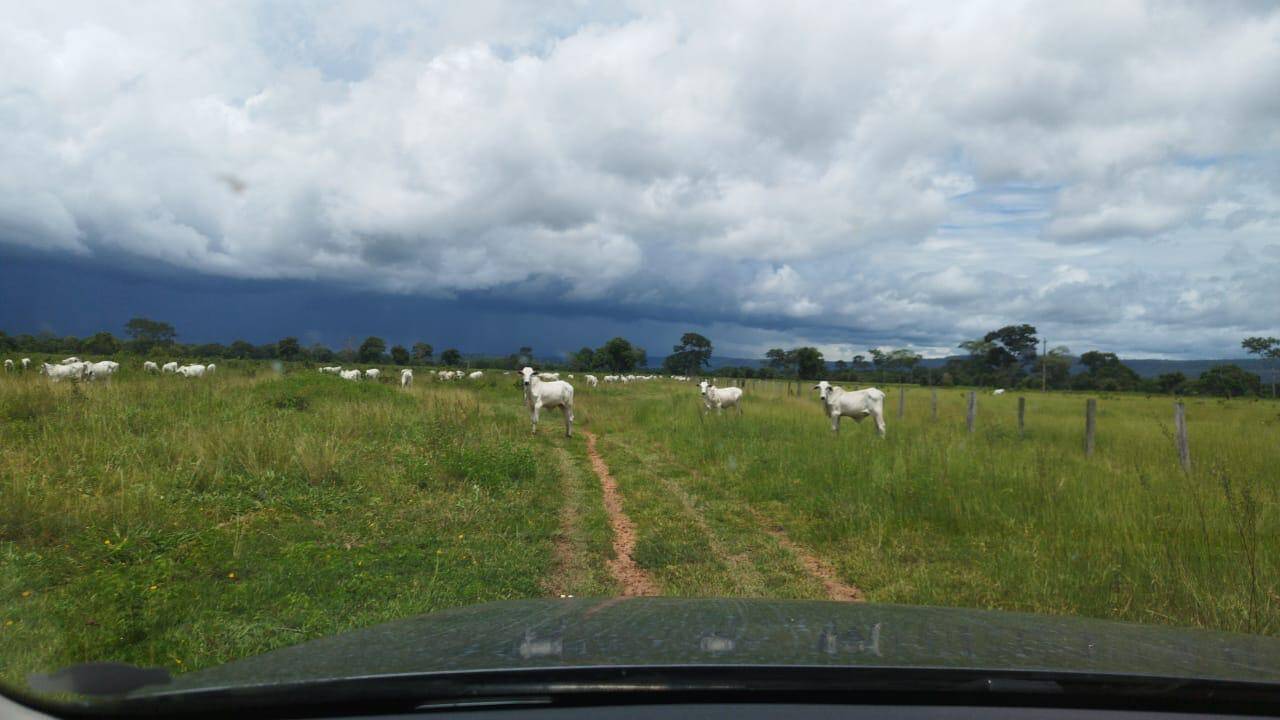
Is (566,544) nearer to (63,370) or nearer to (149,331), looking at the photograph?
(63,370)

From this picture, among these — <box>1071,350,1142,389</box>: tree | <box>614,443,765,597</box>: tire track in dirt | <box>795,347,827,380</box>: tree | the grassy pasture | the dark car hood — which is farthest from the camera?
<box>795,347,827,380</box>: tree

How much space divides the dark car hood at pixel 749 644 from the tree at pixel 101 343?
191 ft

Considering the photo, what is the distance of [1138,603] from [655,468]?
8473 mm

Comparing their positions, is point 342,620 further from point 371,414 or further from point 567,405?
point 567,405

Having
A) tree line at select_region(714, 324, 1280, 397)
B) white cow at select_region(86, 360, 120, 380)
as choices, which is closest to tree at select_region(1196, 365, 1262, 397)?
tree line at select_region(714, 324, 1280, 397)

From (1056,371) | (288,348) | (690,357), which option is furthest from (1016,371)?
(288,348)

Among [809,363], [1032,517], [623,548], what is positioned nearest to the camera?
[623,548]

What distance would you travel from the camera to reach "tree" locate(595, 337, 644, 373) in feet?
333

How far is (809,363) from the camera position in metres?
96.2

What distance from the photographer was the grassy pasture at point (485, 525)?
16.3ft

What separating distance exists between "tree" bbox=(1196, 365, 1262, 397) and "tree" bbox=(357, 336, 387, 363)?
262 ft

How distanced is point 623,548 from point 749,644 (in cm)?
549

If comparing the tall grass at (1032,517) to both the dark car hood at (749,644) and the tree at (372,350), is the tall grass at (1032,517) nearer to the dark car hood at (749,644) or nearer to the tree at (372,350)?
the dark car hood at (749,644)

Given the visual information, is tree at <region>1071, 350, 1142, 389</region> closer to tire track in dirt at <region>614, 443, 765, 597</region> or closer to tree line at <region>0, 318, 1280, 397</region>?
tree line at <region>0, 318, 1280, 397</region>
